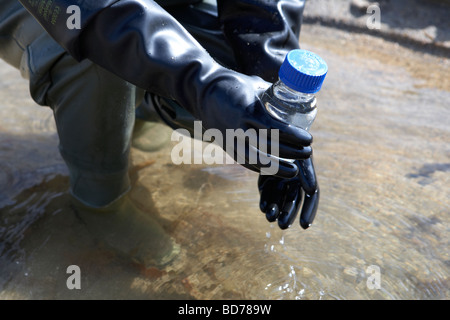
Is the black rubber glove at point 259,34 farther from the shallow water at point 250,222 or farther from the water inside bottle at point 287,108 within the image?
the shallow water at point 250,222

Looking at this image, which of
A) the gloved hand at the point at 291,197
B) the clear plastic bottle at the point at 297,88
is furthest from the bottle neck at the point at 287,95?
the gloved hand at the point at 291,197

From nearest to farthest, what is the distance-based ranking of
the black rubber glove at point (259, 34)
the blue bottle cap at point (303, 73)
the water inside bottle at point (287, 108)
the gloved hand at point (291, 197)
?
the blue bottle cap at point (303, 73) < the water inside bottle at point (287, 108) < the gloved hand at point (291, 197) < the black rubber glove at point (259, 34)

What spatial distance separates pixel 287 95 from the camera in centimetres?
115

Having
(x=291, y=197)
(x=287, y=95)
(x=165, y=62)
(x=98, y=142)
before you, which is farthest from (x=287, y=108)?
(x=98, y=142)

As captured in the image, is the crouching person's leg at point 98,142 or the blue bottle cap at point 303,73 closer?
the blue bottle cap at point 303,73

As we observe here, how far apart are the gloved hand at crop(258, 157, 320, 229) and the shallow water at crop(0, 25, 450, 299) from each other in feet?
0.79

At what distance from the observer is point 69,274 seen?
1.65 metres

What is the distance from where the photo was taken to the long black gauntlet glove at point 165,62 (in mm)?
1125

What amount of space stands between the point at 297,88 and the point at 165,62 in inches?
12.8

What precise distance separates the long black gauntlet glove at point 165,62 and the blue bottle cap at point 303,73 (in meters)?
0.09

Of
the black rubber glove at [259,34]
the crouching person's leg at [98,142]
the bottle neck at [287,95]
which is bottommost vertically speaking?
the crouching person's leg at [98,142]

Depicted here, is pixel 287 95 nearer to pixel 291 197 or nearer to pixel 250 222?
pixel 291 197

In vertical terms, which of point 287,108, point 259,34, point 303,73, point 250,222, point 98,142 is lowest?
point 250,222
